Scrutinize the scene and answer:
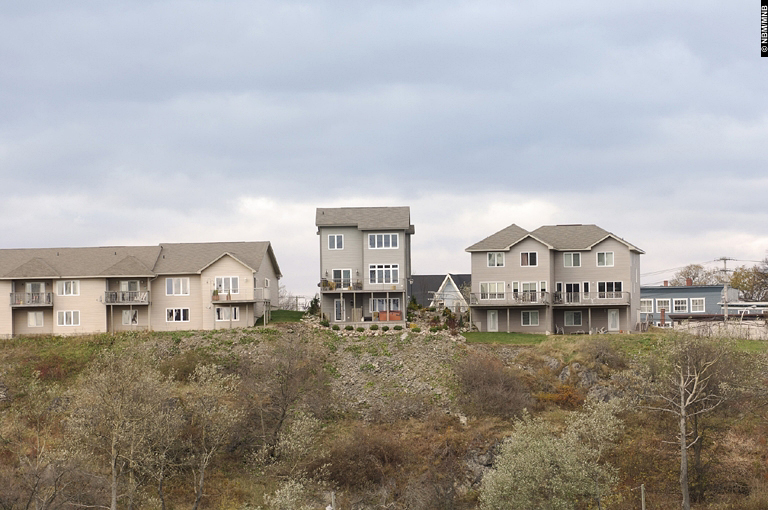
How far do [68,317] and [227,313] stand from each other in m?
11.4

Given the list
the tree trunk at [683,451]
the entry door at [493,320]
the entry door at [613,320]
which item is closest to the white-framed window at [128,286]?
the entry door at [493,320]

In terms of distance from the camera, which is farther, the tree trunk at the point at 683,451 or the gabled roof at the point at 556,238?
the gabled roof at the point at 556,238

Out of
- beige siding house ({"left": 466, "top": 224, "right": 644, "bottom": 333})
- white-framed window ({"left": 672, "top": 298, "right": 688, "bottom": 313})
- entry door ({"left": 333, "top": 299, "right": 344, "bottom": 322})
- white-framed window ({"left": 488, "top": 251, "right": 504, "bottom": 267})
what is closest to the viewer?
beige siding house ({"left": 466, "top": 224, "right": 644, "bottom": 333})

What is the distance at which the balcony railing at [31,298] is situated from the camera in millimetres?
54156

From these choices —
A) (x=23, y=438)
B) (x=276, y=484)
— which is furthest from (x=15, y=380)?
(x=276, y=484)

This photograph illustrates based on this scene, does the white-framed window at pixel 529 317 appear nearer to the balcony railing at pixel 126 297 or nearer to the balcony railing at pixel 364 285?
the balcony railing at pixel 364 285

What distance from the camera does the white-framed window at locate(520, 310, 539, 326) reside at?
5572 centimetres

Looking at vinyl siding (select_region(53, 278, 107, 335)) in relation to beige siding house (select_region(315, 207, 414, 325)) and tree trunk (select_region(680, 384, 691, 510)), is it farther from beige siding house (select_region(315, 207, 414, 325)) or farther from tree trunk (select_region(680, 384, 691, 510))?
tree trunk (select_region(680, 384, 691, 510))

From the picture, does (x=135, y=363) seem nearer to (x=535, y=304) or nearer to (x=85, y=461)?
(x=85, y=461)

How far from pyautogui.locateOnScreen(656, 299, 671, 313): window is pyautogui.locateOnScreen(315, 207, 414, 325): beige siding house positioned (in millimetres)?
33220

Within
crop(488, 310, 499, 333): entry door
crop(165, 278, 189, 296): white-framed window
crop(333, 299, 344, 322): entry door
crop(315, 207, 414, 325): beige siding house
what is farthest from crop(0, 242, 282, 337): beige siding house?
crop(488, 310, 499, 333): entry door

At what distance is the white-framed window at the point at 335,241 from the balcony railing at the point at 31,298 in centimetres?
2045

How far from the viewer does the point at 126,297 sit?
54.9 metres

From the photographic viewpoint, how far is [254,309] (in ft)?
186
